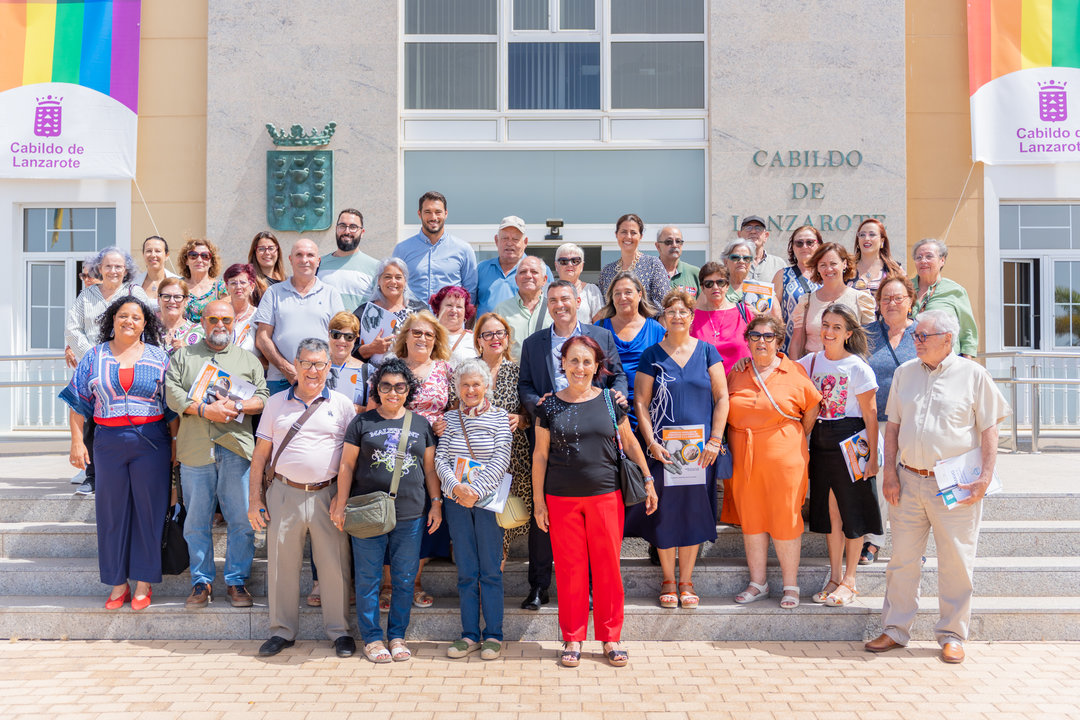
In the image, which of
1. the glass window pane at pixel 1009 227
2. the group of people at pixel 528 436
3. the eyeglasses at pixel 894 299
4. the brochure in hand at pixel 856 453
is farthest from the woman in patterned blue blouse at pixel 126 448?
the glass window pane at pixel 1009 227

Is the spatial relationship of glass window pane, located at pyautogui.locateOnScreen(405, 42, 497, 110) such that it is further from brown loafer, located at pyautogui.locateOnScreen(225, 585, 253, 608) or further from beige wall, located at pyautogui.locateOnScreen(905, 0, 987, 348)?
brown loafer, located at pyautogui.locateOnScreen(225, 585, 253, 608)

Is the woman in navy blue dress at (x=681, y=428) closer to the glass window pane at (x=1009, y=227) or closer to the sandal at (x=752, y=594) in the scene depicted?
the sandal at (x=752, y=594)

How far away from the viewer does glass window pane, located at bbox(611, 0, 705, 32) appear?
1102 cm

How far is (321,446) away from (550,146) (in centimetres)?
699

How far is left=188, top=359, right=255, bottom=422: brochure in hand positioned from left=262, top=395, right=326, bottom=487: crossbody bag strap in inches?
20.0

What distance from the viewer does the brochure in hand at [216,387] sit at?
205 inches

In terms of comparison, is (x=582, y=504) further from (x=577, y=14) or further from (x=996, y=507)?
(x=577, y=14)

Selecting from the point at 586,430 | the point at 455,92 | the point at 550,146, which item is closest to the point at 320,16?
the point at 455,92

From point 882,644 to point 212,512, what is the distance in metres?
4.18

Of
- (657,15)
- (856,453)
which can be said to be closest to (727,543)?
(856,453)

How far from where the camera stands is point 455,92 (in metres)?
11.0

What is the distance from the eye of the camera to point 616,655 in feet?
15.7

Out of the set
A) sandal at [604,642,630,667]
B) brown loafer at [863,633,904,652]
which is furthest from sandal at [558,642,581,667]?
brown loafer at [863,633,904,652]

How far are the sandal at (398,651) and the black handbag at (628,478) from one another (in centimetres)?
154
